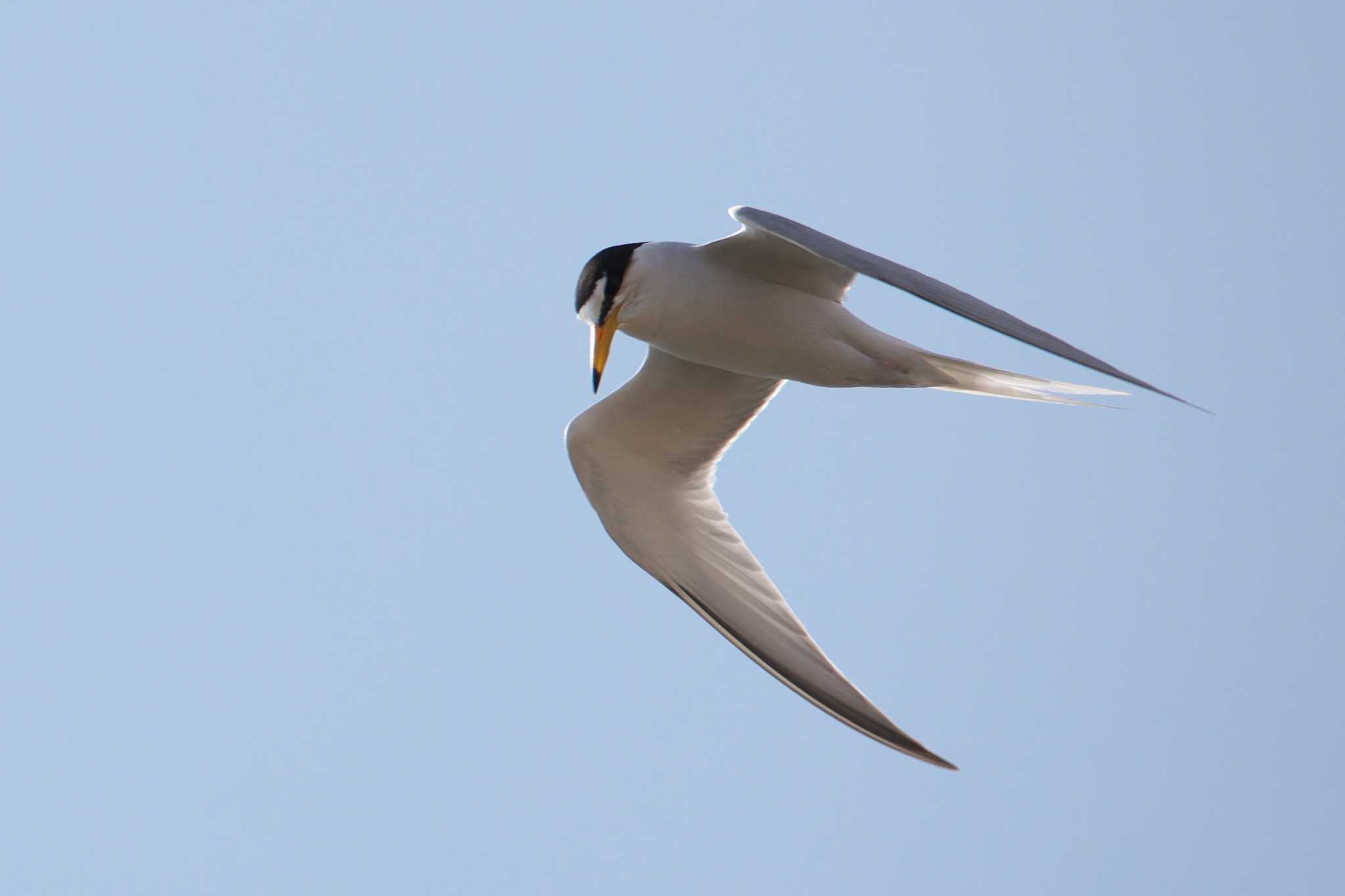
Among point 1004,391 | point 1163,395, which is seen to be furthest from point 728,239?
point 1163,395

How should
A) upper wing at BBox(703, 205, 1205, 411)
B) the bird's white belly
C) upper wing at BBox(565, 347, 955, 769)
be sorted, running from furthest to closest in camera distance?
upper wing at BBox(565, 347, 955, 769) < the bird's white belly < upper wing at BBox(703, 205, 1205, 411)

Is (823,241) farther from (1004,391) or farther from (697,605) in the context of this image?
(697,605)

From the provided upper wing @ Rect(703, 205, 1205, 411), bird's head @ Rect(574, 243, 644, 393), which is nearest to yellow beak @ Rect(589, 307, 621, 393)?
bird's head @ Rect(574, 243, 644, 393)

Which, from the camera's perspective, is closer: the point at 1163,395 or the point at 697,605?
the point at 1163,395

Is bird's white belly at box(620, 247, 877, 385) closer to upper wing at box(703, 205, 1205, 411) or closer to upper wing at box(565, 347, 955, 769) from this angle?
upper wing at box(703, 205, 1205, 411)

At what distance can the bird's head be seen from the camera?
7227 mm

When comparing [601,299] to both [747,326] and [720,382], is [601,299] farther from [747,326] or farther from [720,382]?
[720,382]

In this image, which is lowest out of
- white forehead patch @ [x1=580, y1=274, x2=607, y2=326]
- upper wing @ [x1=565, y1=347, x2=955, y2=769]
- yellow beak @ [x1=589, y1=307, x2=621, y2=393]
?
upper wing @ [x1=565, y1=347, x2=955, y2=769]

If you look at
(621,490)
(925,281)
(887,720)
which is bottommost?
(887,720)

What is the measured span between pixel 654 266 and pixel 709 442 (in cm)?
150

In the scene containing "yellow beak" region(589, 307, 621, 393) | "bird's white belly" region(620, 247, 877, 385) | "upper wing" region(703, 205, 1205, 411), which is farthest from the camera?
"bird's white belly" region(620, 247, 877, 385)

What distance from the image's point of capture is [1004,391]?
7.46m

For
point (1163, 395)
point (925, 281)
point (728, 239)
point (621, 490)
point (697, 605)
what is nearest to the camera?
point (1163, 395)

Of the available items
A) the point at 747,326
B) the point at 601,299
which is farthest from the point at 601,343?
the point at 747,326
